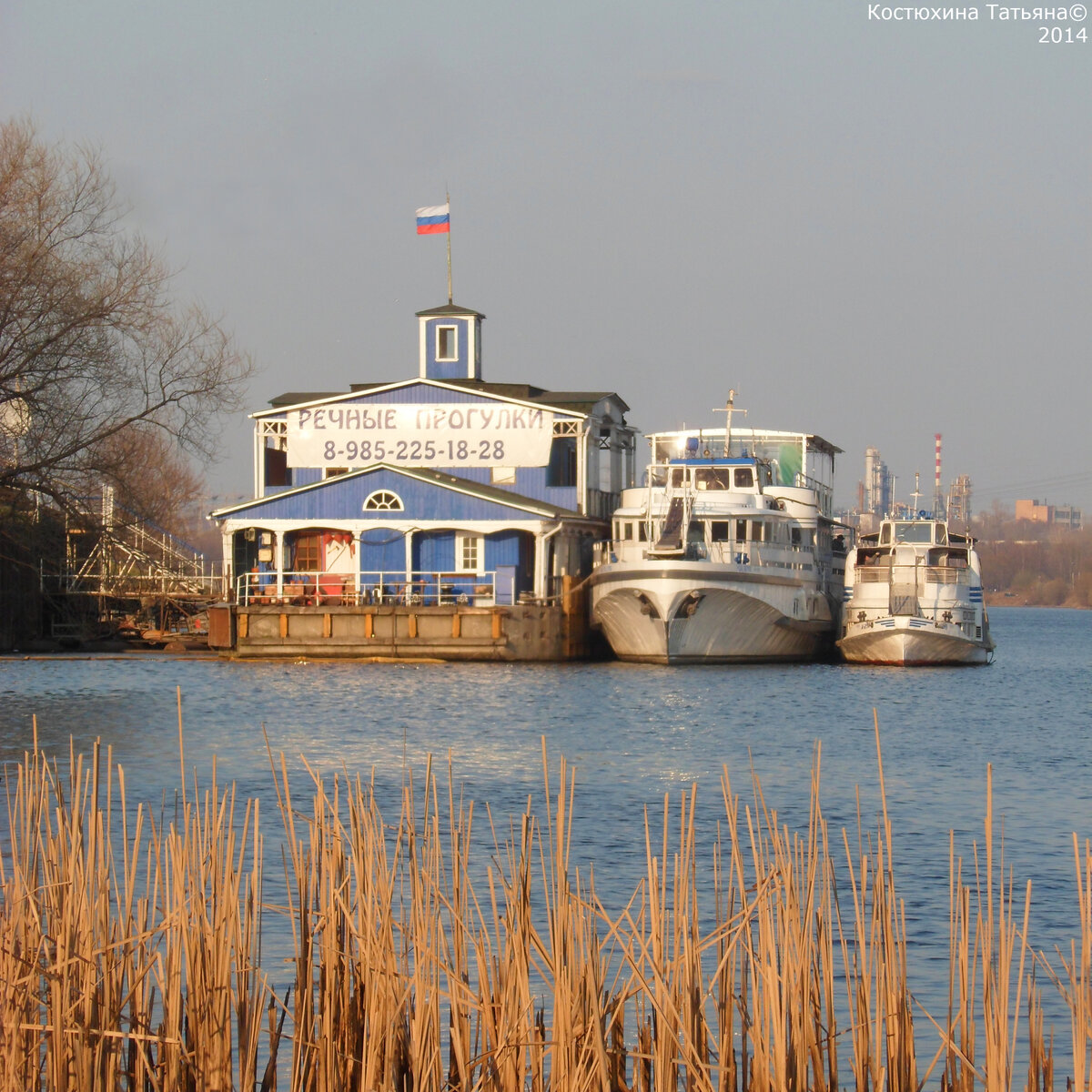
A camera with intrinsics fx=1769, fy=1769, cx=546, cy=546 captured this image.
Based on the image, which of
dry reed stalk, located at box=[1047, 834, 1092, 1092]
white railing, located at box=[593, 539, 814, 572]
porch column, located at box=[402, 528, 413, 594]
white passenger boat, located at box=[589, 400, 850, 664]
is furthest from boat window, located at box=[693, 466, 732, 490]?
dry reed stalk, located at box=[1047, 834, 1092, 1092]

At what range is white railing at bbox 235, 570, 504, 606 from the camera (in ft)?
159

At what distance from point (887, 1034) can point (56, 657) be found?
4184 centimetres

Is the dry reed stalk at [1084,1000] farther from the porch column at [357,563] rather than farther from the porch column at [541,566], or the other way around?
the porch column at [357,563]

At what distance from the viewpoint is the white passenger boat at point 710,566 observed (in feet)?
151

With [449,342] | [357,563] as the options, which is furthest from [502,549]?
[449,342]

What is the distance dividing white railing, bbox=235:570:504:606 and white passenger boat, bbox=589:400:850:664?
10.2 feet

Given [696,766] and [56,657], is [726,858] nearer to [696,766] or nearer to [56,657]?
[696,766]

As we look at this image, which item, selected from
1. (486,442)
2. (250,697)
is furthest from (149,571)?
(250,697)

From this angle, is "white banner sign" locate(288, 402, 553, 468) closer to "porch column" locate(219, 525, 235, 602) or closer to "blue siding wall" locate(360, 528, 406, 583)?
"blue siding wall" locate(360, 528, 406, 583)

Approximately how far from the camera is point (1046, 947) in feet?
42.0

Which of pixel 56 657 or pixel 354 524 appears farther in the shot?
pixel 354 524

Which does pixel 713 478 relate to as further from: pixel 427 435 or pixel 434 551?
pixel 427 435

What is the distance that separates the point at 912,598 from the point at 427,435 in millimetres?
15037

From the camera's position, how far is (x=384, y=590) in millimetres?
49531
